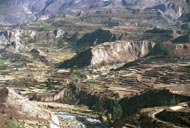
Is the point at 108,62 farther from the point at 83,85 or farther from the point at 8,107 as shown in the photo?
the point at 8,107

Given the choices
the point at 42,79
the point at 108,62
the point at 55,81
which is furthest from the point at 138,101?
the point at 108,62

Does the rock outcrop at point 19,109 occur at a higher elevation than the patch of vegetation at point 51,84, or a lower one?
higher

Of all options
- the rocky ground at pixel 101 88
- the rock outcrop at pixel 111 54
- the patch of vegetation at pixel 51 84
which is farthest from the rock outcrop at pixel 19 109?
the rock outcrop at pixel 111 54

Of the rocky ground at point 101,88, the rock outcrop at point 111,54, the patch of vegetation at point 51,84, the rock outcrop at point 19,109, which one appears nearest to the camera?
the rock outcrop at point 19,109

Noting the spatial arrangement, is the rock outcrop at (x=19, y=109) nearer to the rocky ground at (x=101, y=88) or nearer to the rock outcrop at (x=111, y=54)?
the rocky ground at (x=101, y=88)

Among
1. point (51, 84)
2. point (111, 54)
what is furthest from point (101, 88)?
point (111, 54)

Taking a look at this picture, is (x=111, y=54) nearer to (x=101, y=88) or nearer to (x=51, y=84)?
(x=51, y=84)

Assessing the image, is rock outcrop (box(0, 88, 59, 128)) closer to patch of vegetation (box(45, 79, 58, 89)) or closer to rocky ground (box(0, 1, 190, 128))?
rocky ground (box(0, 1, 190, 128))

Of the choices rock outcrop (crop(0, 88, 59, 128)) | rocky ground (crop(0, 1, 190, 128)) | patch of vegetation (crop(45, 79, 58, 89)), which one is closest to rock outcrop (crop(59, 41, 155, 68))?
rocky ground (crop(0, 1, 190, 128))
